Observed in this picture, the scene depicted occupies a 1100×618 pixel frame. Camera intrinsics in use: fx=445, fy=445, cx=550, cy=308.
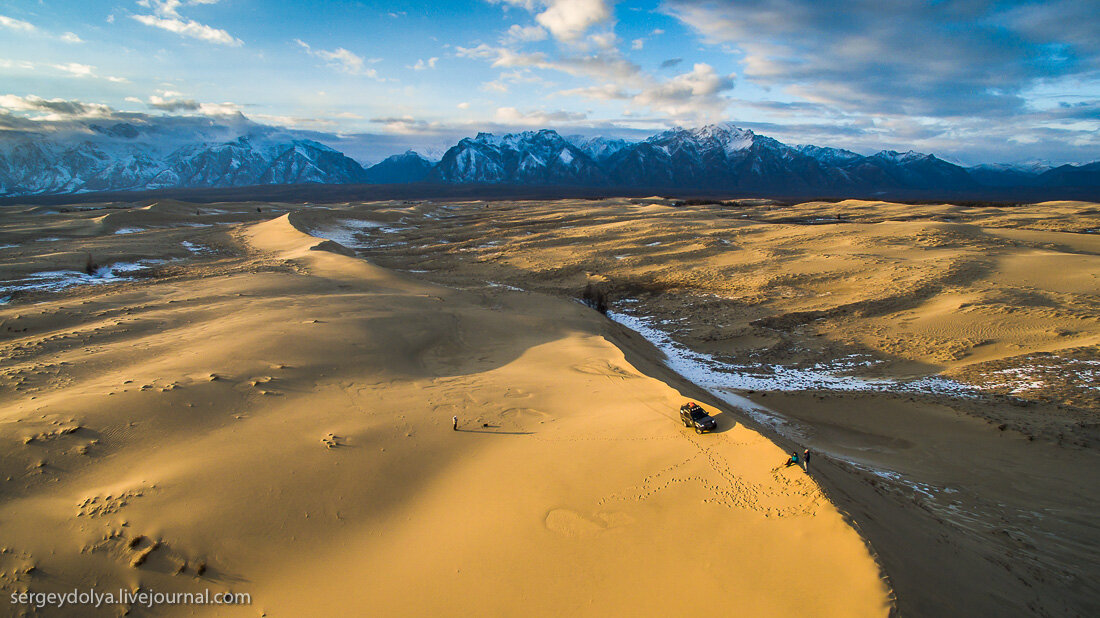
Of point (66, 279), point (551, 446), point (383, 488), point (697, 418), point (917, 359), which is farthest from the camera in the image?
point (66, 279)

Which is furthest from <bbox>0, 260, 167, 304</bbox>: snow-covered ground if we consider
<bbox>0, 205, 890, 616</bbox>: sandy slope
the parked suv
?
the parked suv

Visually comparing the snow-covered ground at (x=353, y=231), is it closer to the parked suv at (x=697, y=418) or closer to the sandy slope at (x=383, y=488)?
the sandy slope at (x=383, y=488)

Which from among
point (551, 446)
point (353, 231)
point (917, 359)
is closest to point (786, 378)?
point (917, 359)

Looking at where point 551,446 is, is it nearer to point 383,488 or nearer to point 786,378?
point 383,488

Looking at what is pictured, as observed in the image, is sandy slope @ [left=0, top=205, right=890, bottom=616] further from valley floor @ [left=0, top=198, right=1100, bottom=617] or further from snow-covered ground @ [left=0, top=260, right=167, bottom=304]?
snow-covered ground @ [left=0, top=260, right=167, bottom=304]

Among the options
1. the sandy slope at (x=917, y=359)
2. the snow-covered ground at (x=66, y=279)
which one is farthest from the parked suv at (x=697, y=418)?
the snow-covered ground at (x=66, y=279)

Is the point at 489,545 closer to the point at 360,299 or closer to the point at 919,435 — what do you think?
the point at 919,435
